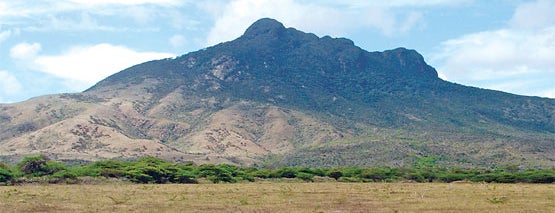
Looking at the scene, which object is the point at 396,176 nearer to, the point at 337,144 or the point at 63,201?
the point at 63,201

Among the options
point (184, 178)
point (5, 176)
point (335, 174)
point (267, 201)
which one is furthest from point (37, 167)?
point (335, 174)

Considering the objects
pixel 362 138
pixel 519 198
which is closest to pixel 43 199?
pixel 519 198

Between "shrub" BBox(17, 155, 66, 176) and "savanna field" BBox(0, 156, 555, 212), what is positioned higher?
"shrub" BBox(17, 155, 66, 176)

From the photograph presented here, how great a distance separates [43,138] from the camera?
186m

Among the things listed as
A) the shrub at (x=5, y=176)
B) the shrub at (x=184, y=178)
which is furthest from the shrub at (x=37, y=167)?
the shrub at (x=184, y=178)

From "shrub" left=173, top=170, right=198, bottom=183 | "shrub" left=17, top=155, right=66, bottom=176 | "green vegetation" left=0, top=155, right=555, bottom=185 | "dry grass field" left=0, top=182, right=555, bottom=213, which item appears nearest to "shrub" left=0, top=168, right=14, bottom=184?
"green vegetation" left=0, top=155, right=555, bottom=185

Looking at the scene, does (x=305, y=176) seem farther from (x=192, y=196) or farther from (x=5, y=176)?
(x=5, y=176)

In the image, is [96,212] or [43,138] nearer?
[96,212]

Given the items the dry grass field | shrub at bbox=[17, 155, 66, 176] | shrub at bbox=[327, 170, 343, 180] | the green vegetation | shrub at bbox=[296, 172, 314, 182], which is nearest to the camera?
the dry grass field

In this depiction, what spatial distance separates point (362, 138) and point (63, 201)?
491 ft

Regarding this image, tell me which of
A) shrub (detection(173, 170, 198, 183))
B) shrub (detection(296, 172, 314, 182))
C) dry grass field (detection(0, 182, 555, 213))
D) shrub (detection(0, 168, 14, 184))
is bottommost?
Answer: dry grass field (detection(0, 182, 555, 213))

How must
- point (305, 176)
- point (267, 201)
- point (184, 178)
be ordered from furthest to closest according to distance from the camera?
point (305, 176)
point (184, 178)
point (267, 201)

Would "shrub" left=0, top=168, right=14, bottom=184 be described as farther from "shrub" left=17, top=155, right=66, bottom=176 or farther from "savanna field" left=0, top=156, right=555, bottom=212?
"shrub" left=17, top=155, right=66, bottom=176

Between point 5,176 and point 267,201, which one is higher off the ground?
point 5,176
